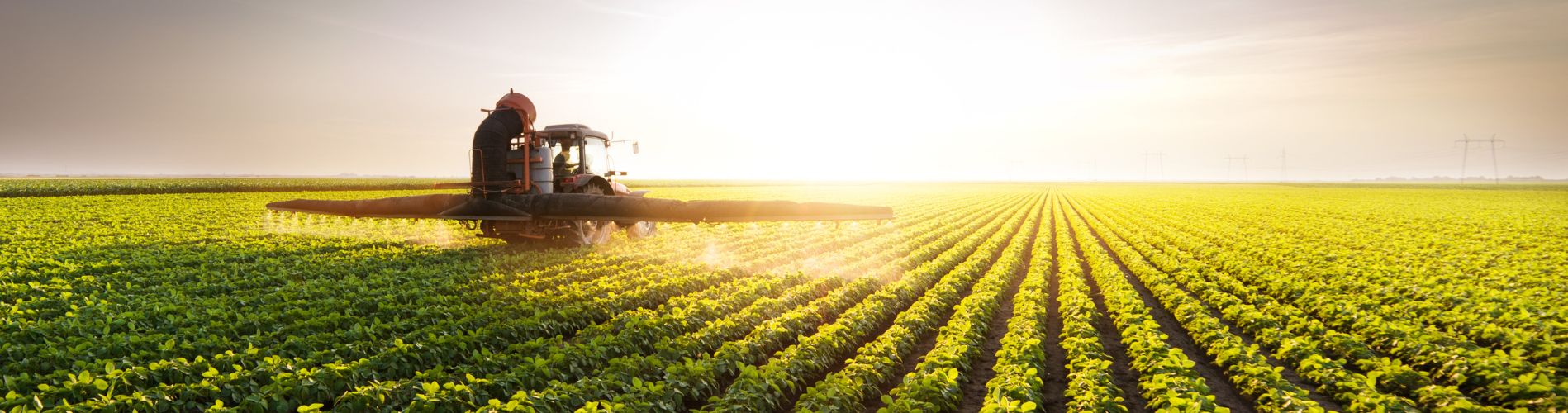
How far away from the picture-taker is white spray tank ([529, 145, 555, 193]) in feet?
49.3

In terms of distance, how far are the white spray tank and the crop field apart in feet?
5.30

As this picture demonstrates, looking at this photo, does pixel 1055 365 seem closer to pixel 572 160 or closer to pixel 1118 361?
pixel 1118 361

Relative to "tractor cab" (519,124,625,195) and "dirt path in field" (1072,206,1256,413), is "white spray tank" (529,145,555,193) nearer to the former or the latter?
"tractor cab" (519,124,625,195)

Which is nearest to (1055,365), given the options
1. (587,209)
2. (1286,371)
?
(1286,371)

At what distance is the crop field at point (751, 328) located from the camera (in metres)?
5.77

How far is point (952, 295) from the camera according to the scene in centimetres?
1154

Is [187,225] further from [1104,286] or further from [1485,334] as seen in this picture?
[1485,334]

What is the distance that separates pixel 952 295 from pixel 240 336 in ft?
32.2

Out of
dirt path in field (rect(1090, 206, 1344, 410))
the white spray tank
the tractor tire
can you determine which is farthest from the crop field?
the white spray tank

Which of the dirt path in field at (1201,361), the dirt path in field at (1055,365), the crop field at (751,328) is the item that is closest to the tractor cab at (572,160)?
the crop field at (751,328)

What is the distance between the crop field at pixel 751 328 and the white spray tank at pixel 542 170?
63.6 inches

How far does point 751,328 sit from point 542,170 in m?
8.47

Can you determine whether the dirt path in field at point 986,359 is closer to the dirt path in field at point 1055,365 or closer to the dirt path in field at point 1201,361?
the dirt path in field at point 1055,365

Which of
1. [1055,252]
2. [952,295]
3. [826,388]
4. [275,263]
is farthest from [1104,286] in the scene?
[275,263]
